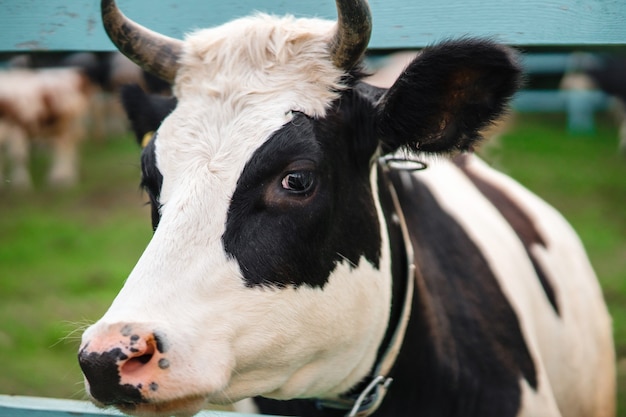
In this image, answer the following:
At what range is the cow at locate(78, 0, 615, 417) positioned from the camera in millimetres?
1855

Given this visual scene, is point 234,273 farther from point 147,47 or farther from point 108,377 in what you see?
point 147,47

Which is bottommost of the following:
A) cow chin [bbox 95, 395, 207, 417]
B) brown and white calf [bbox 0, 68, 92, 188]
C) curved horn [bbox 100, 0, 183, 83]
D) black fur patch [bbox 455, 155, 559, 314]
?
brown and white calf [bbox 0, 68, 92, 188]

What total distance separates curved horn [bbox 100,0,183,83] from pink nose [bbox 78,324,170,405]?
2.95ft

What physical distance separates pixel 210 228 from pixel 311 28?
69 centimetres

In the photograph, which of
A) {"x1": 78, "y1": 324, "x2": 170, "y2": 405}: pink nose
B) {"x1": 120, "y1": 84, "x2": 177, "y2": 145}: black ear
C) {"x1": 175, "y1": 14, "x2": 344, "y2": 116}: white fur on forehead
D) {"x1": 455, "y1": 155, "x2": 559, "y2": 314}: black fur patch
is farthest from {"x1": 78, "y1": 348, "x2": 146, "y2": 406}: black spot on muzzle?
{"x1": 455, "y1": 155, "x2": 559, "y2": 314}: black fur patch

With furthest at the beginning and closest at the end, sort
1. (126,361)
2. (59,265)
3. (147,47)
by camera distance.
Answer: (59,265) < (147,47) < (126,361)

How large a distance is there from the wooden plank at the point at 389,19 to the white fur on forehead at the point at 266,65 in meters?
0.18

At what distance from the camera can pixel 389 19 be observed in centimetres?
229

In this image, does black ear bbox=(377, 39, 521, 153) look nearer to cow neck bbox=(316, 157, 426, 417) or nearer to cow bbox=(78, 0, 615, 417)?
cow bbox=(78, 0, 615, 417)

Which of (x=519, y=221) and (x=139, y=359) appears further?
(x=519, y=221)

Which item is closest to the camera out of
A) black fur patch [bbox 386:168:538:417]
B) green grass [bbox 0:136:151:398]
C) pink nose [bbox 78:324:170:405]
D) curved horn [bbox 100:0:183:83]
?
pink nose [bbox 78:324:170:405]

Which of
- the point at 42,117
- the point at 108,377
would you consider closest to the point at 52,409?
the point at 108,377

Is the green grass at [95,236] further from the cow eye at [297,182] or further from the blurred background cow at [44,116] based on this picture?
the cow eye at [297,182]

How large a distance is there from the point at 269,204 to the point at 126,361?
52 cm
